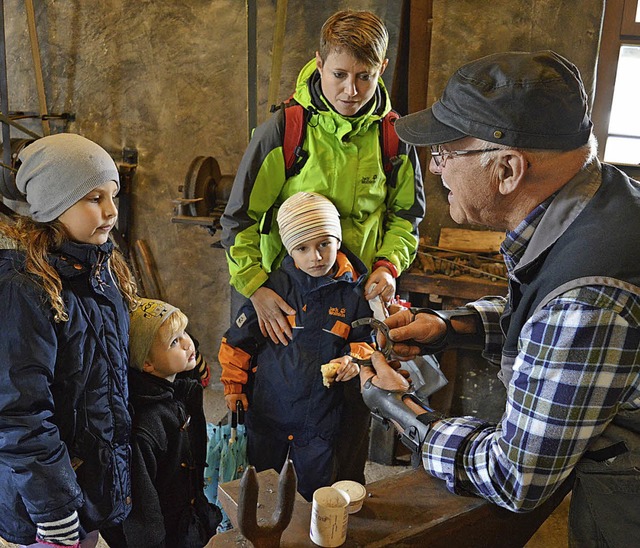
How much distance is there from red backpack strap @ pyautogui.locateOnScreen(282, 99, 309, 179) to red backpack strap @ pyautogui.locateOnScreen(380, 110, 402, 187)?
14.5 inches

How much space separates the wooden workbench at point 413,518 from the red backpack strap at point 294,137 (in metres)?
1.52

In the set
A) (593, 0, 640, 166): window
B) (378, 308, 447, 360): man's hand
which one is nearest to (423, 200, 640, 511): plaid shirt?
(378, 308, 447, 360): man's hand

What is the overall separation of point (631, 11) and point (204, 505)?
3676 millimetres

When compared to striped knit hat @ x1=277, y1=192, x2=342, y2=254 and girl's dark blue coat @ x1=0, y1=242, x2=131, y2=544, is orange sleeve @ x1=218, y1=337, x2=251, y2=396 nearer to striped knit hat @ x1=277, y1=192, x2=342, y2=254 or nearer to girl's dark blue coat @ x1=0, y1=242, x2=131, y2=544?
striped knit hat @ x1=277, y1=192, x2=342, y2=254

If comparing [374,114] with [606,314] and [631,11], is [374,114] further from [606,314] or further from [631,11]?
[631,11]

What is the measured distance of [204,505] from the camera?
2.57 metres

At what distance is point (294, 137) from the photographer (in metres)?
2.76

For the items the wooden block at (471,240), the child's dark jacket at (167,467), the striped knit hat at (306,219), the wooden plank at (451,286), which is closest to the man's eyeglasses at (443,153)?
the striped knit hat at (306,219)

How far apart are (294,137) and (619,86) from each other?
93.9 inches

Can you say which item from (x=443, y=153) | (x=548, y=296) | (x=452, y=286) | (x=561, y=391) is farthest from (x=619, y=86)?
(x=561, y=391)

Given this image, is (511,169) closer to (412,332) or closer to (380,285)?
(412,332)

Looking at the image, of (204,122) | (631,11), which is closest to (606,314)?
(631,11)

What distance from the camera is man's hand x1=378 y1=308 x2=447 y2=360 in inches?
84.1

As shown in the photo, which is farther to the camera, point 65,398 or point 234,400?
point 234,400
